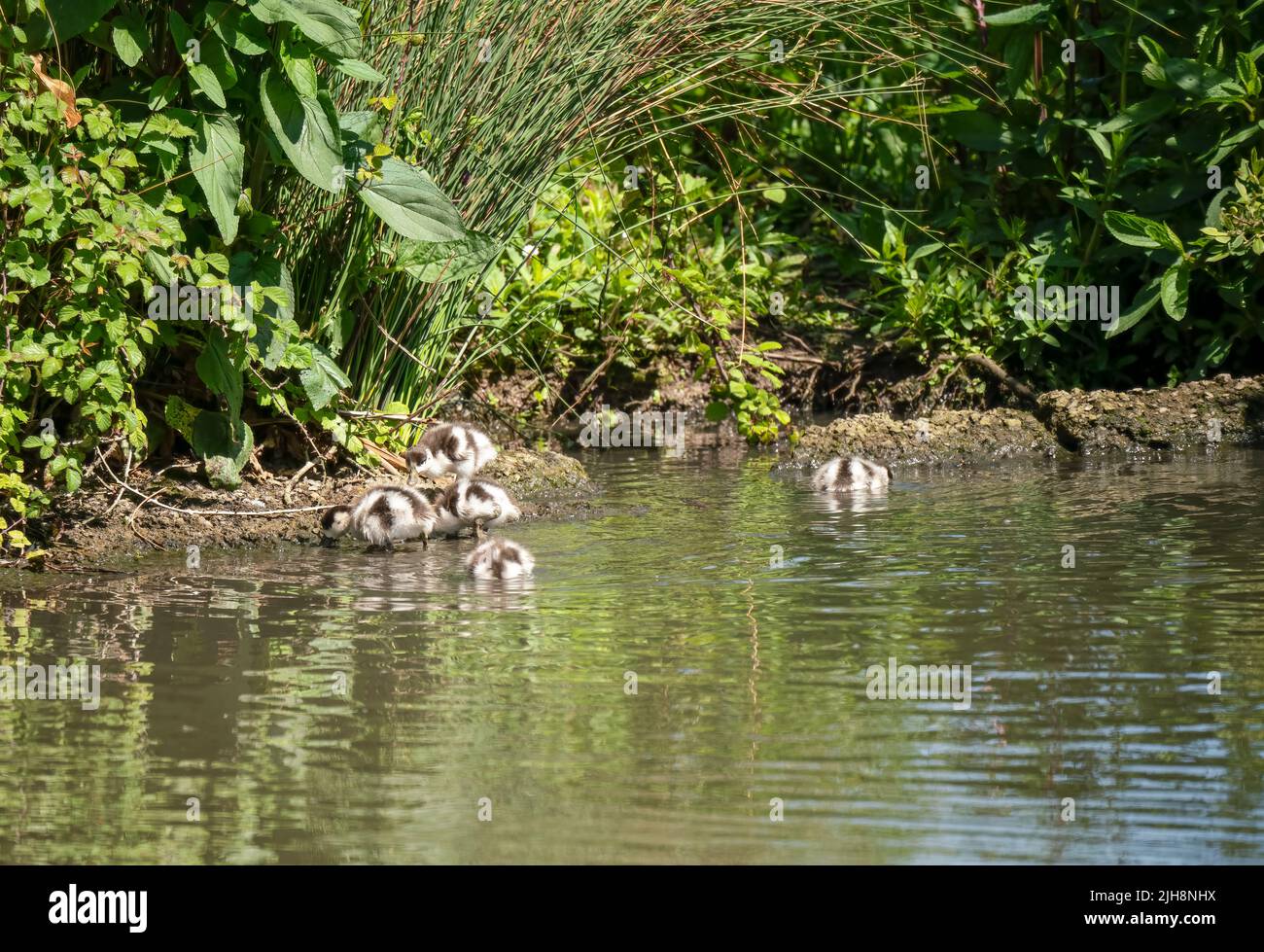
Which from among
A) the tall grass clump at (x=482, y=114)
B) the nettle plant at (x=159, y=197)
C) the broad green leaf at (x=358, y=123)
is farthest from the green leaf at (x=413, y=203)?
the tall grass clump at (x=482, y=114)

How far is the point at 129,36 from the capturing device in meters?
6.07

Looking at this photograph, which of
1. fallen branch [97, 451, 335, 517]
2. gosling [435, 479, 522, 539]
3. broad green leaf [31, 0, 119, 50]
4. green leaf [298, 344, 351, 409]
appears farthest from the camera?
gosling [435, 479, 522, 539]

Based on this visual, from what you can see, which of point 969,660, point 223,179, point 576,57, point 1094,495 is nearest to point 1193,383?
point 1094,495

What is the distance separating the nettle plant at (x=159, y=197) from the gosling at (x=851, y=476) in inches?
87.8

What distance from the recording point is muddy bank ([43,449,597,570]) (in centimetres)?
647

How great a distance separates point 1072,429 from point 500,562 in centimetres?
380

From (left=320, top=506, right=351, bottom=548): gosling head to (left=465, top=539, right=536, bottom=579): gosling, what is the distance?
2.43 feet

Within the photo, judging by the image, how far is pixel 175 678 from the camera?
479cm

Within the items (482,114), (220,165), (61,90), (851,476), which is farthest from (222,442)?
(851,476)

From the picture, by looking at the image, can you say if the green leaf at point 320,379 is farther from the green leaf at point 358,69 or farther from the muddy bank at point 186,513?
the green leaf at point 358,69

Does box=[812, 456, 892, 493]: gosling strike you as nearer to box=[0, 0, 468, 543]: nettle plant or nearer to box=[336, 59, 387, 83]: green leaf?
box=[0, 0, 468, 543]: nettle plant

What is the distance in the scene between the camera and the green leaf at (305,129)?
20.4ft

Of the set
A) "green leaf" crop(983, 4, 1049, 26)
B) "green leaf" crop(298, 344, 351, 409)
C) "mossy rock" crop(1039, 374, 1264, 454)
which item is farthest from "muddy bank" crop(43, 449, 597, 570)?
"green leaf" crop(983, 4, 1049, 26)

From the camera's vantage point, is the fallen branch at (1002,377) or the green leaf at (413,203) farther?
the fallen branch at (1002,377)
